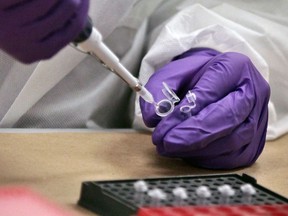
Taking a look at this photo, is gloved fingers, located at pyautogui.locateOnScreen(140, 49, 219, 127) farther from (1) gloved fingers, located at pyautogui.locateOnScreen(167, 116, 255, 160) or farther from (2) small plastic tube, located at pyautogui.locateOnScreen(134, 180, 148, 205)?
(2) small plastic tube, located at pyautogui.locateOnScreen(134, 180, 148, 205)

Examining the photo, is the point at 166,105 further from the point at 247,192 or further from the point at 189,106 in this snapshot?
the point at 247,192

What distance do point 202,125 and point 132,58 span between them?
233mm

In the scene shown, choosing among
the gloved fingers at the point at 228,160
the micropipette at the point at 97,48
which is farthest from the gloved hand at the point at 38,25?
the gloved fingers at the point at 228,160

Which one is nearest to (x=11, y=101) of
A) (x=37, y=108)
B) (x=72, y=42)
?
(x=37, y=108)

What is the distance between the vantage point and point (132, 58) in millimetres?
875

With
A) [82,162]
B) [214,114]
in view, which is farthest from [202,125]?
[82,162]

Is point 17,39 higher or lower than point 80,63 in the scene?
higher

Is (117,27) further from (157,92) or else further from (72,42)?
(72,42)

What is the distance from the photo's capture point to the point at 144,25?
0.90 meters

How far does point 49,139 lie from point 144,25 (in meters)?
0.25

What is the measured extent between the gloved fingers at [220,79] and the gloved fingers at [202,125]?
11 millimetres

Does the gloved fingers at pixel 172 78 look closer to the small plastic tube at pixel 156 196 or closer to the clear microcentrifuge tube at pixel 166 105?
the clear microcentrifuge tube at pixel 166 105

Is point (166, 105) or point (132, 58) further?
point (132, 58)

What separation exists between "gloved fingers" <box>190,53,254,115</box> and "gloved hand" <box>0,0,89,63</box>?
0.73 feet
